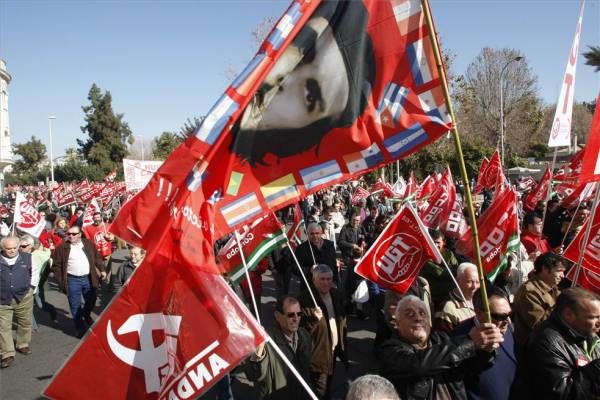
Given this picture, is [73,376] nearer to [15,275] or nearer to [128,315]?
[128,315]

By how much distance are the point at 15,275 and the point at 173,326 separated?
545 cm

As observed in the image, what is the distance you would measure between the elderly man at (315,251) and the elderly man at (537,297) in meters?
3.28

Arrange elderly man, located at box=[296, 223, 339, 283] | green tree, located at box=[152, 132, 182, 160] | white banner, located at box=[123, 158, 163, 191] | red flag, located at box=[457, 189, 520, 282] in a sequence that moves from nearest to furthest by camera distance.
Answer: red flag, located at box=[457, 189, 520, 282] → elderly man, located at box=[296, 223, 339, 283] → white banner, located at box=[123, 158, 163, 191] → green tree, located at box=[152, 132, 182, 160]

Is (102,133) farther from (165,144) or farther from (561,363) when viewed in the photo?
(561,363)

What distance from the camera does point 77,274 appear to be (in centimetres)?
780

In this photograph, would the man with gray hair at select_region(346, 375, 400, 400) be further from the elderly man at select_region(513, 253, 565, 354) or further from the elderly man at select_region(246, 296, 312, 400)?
the elderly man at select_region(513, 253, 565, 354)

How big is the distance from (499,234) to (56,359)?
6.10 meters

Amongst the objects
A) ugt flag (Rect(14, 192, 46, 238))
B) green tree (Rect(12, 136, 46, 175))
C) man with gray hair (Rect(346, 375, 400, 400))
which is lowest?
green tree (Rect(12, 136, 46, 175))

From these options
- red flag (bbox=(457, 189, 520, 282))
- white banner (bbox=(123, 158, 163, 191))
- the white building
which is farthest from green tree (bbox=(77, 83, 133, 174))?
red flag (bbox=(457, 189, 520, 282))

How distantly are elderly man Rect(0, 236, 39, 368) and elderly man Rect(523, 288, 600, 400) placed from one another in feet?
21.1

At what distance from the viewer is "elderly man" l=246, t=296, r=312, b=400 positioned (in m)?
3.47

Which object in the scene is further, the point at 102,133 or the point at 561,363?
the point at 102,133

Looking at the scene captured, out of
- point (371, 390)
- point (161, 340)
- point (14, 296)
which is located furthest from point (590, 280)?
point (14, 296)

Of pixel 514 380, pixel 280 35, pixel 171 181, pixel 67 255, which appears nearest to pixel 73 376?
pixel 171 181
